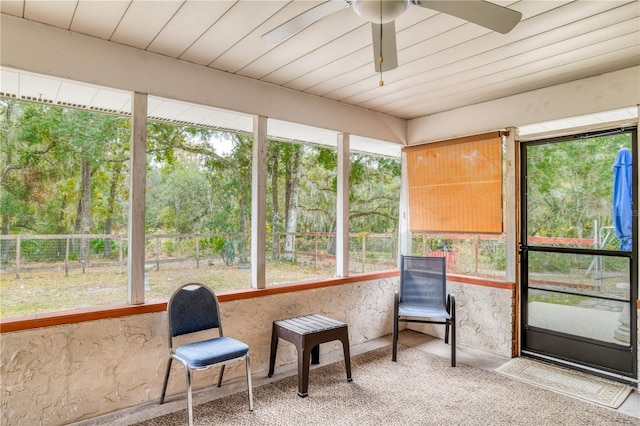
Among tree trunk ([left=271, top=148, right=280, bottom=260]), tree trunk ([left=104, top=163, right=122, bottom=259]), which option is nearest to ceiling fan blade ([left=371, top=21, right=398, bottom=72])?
tree trunk ([left=104, top=163, right=122, bottom=259])

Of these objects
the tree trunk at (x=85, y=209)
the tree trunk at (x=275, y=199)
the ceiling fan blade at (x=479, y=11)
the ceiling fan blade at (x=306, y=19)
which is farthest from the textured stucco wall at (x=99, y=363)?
the ceiling fan blade at (x=479, y=11)

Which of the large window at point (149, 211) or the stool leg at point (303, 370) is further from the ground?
the large window at point (149, 211)

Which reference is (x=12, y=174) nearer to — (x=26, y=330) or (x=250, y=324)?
(x=26, y=330)

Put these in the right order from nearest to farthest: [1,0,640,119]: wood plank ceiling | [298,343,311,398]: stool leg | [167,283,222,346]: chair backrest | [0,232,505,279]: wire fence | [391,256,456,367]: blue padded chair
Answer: [1,0,640,119]: wood plank ceiling
[167,283,222,346]: chair backrest
[298,343,311,398]: stool leg
[0,232,505,279]: wire fence
[391,256,456,367]: blue padded chair

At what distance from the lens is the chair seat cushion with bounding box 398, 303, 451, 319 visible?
3307 millimetres

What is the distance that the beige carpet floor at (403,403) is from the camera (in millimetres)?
2301

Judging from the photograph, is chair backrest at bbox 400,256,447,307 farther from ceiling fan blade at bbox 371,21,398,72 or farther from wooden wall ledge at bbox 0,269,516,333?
ceiling fan blade at bbox 371,21,398,72

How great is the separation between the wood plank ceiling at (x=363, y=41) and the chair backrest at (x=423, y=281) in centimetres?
172

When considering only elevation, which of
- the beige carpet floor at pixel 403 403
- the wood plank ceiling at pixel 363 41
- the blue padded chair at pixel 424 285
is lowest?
the beige carpet floor at pixel 403 403

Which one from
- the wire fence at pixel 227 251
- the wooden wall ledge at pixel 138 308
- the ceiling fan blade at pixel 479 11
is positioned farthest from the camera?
the wire fence at pixel 227 251

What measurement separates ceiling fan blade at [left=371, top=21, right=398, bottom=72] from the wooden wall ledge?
1984mm

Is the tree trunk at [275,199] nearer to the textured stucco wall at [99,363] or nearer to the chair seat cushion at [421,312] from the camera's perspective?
the textured stucco wall at [99,363]

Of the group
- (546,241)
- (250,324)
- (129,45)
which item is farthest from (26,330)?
(546,241)

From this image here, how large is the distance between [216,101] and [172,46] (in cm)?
51
